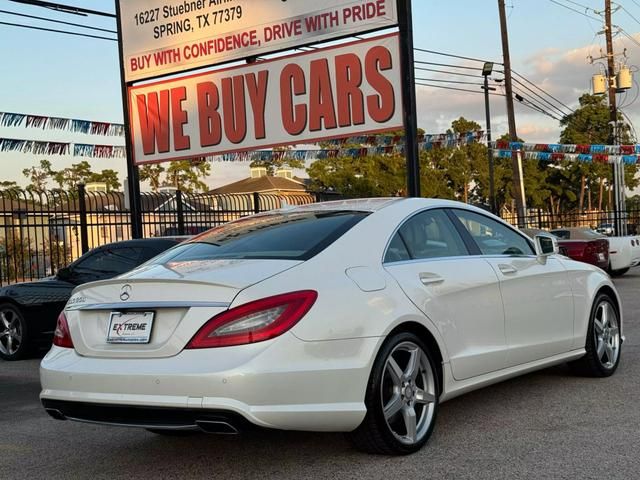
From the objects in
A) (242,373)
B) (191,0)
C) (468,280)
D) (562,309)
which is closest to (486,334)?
(468,280)

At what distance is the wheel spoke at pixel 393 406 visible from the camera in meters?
4.45

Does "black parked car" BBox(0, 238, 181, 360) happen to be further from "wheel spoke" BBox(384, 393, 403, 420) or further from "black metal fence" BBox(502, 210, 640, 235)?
"black metal fence" BBox(502, 210, 640, 235)

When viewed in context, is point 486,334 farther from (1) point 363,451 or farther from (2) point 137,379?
(2) point 137,379

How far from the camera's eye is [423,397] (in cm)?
470

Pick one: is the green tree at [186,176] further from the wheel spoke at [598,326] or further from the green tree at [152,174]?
the wheel spoke at [598,326]

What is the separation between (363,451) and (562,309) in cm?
231

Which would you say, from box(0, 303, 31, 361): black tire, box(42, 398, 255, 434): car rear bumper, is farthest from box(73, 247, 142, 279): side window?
box(42, 398, 255, 434): car rear bumper

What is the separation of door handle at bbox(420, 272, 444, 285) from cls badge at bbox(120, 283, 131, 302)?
1676 millimetres

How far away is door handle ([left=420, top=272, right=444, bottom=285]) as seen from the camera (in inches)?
189

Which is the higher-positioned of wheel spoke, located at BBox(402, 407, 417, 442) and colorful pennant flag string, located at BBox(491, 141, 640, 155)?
colorful pennant flag string, located at BBox(491, 141, 640, 155)

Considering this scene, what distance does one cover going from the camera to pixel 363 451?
450cm

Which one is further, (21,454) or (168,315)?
(21,454)

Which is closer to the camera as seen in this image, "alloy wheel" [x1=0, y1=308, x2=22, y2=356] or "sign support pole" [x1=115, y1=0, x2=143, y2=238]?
"alloy wheel" [x1=0, y1=308, x2=22, y2=356]

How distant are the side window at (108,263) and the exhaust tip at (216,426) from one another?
5.75 meters
